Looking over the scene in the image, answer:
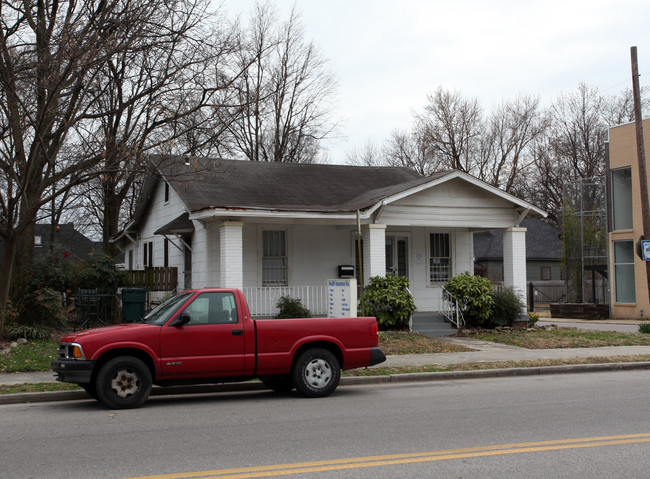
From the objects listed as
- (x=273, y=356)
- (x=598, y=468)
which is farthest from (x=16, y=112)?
(x=598, y=468)

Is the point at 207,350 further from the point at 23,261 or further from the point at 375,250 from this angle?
the point at 23,261

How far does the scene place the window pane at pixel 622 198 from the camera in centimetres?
3102

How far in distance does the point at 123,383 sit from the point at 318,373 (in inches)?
114

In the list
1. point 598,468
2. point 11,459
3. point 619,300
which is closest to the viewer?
point 598,468

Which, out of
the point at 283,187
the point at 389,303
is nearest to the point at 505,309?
the point at 389,303

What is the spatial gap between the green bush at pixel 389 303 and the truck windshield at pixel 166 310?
8394 millimetres

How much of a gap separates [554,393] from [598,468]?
15.7 feet

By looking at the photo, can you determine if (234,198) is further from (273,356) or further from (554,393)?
(554,393)

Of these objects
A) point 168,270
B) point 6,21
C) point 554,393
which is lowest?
point 554,393

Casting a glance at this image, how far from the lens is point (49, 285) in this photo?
66.3 ft

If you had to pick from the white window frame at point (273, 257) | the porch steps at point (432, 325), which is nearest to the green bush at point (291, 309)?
the white window frame at point (273, 257)

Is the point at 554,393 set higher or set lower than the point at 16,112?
lower

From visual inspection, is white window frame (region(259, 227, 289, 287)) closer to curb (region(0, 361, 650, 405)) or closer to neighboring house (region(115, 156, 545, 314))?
neighboring house (region(115, 156, 545, 314))

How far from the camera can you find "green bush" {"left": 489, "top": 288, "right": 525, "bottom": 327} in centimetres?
1989
